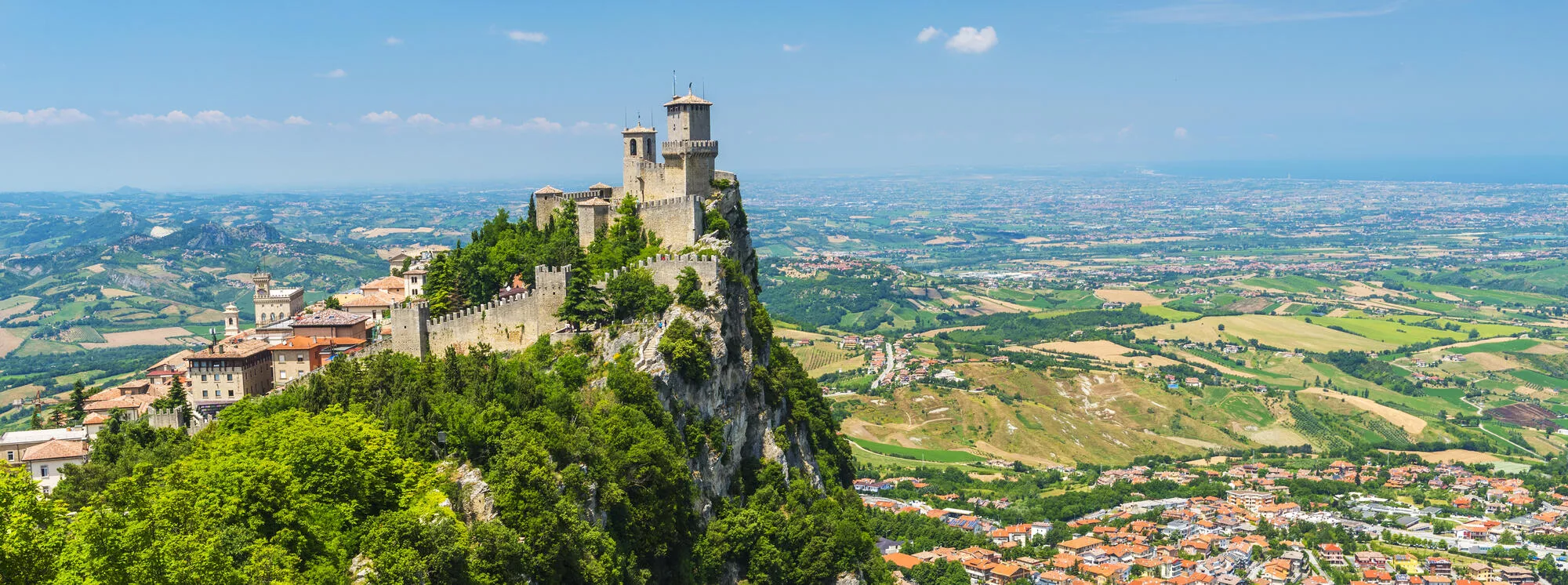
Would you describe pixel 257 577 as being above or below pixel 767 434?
above

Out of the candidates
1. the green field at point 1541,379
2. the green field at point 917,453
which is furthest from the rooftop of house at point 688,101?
the green field at point 1541,379

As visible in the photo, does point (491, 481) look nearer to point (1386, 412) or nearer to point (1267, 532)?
point (1267, 532)

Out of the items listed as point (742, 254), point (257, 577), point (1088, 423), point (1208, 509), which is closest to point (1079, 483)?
point (1208, 509)

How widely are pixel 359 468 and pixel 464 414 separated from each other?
4.86 meters

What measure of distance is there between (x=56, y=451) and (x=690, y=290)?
996 inches

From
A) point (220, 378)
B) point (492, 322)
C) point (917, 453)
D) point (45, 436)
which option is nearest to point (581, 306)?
point (492, 322)

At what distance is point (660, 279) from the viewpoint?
50.7 m

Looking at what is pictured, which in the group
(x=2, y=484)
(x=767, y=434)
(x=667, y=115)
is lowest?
(x=767, y=434)

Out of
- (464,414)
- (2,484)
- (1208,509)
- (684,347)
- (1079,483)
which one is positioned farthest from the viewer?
(1079,483)

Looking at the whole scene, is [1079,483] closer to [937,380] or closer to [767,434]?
[937,380]

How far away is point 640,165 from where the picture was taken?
58.1 metres

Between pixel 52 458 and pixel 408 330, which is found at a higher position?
pixel 408 330

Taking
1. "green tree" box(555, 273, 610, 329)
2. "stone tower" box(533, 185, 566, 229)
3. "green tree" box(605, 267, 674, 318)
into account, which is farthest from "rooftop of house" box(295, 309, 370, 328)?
"green tree" box(605, 267, 674, 318)

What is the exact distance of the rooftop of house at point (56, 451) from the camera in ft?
146
